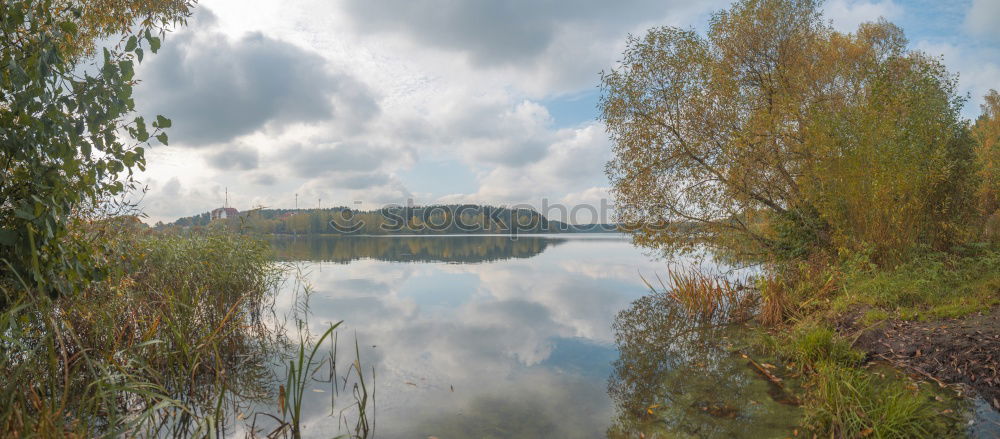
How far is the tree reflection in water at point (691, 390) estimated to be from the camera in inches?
199

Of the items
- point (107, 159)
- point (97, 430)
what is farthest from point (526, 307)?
point (107, 159)

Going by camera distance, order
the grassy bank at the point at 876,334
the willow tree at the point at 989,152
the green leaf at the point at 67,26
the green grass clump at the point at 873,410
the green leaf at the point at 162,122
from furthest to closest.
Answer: the willow tree at the point at 989,152 → the grassy bank at the point at 876,334 → the green grass clump at the point at 873,410 → the green leaf at the point at 162,122 → the green leaf at the point at 67,26

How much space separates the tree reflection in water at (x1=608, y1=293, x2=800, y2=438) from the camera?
5066 mm

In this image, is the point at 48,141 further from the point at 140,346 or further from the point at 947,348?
the point at 947,348

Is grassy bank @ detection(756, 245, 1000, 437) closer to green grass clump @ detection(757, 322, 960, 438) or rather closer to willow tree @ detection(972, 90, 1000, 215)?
green grass clump @ detection(757, 322, 960, 438)

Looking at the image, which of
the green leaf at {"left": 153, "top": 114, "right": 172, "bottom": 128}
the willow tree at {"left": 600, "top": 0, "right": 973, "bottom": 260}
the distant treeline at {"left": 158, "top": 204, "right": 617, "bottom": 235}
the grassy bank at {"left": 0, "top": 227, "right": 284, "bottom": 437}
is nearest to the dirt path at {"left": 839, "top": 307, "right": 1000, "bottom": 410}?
the willow tree at {"left": 600, "top": 0, "right": 973, "bottom": 260}

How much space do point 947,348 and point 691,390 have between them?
3.41 m

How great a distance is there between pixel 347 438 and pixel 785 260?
1408 cm

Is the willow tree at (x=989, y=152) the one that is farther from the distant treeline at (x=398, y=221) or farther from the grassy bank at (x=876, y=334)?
the distant treeline at (x=398, y=221)

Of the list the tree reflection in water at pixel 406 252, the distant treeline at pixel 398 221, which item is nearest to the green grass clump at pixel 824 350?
the tree reflection in water at pixel 406 252

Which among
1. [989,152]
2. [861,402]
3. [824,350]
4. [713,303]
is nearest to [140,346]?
[861,402]

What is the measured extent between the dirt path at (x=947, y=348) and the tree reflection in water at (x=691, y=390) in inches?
71.2

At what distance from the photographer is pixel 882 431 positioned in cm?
418

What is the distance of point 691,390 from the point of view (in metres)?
6.19
